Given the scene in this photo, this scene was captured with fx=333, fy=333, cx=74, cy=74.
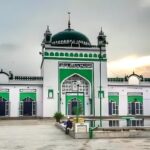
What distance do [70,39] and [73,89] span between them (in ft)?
18.4

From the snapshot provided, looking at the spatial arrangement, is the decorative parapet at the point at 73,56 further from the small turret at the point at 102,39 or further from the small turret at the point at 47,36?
the small turret at the point at 47,36

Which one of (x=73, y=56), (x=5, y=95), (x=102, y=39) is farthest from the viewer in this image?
(x=102, y=39)

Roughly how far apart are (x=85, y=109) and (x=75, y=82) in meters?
2.84

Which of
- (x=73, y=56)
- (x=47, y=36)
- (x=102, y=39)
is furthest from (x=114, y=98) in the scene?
(x=47, y=36)

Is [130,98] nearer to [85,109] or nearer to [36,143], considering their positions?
[85,109]

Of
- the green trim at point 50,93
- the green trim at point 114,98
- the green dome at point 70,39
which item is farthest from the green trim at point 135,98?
the green trim at point 50,93

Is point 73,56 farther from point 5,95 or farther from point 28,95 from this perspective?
point 5,95

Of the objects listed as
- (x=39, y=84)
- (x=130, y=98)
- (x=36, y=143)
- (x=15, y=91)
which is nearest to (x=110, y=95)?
(x=130, y=98)

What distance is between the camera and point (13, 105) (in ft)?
103

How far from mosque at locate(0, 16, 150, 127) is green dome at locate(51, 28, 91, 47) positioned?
11 cm

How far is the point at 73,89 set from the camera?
108ft

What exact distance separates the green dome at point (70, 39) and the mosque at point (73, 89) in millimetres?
109

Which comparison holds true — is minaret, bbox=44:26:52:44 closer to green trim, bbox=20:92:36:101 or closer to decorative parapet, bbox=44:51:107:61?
decorative parapet, bbox=44:51:107:61

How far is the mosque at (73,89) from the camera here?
31.8m
